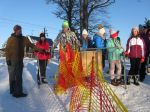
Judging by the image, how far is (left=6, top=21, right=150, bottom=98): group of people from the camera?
34.0 feet

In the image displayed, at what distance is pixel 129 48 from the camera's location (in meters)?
11.4

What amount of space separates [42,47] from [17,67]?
199cm

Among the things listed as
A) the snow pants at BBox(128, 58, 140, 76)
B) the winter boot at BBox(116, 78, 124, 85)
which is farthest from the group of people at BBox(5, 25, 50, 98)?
the snow pants at BBox(128, 58, 140, 76)

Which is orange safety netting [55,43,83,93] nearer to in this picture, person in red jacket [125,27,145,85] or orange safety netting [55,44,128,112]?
orange safety netting [55,44,128,112]

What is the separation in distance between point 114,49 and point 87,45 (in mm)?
2188

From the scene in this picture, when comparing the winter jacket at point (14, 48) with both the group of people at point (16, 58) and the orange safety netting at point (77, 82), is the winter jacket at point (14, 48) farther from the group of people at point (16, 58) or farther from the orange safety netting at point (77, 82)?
the orange safety netting at point (77, 82)

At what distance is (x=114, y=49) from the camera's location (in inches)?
437

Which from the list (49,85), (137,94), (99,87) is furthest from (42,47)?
(99,87)

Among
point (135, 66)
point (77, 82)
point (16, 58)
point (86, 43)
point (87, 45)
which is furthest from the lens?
point (87, 45)

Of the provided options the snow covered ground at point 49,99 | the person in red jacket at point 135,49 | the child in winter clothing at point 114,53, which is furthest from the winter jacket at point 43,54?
the person in red jacket at point 135,49

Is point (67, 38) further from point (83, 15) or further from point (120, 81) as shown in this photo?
point (83, 15)

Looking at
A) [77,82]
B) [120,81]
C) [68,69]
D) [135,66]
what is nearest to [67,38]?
[68,69]

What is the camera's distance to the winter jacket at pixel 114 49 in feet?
36.3

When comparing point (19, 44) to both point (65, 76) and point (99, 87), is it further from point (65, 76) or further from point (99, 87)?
point (99, 87)
